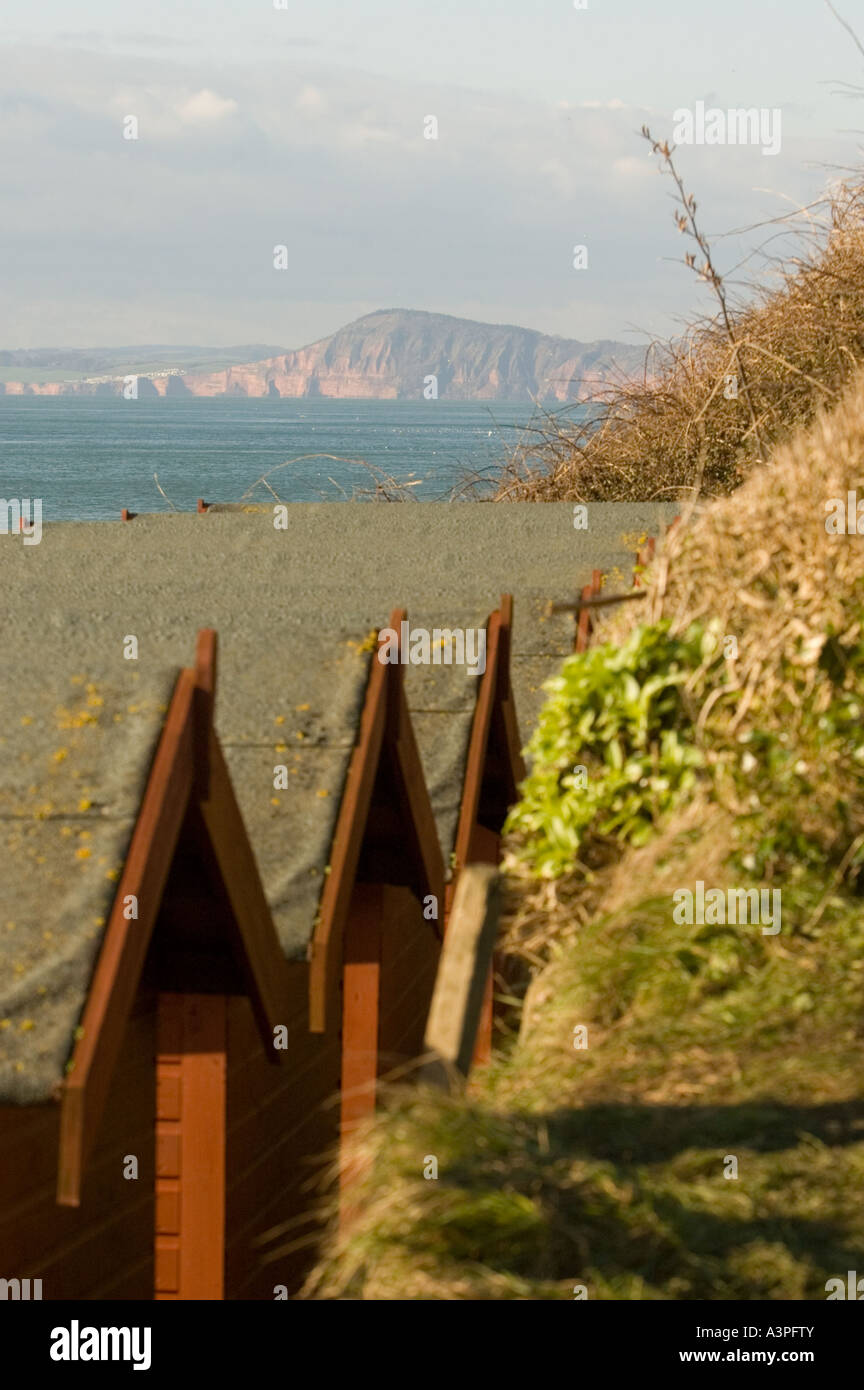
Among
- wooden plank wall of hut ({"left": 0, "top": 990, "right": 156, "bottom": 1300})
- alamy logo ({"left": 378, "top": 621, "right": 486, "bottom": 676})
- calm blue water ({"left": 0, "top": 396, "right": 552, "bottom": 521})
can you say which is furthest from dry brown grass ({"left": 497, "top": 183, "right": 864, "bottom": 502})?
calm blue water ({"left": 0, "top": 396, "right": 552, "bottom": 521})

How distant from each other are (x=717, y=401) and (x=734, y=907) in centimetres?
1364

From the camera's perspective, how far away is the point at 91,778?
499 cm

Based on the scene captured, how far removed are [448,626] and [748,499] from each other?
7.31 feet

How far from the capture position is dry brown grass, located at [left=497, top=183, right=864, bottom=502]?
15.9 meters

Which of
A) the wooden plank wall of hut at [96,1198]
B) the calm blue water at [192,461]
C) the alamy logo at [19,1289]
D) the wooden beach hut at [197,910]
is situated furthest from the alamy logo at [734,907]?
the calm blue water at [192,461]

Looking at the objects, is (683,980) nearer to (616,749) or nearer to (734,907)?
(734,907)

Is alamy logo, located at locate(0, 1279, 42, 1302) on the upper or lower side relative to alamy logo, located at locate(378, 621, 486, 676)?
lower

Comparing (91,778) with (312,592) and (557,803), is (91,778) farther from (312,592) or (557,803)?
(312,592)
